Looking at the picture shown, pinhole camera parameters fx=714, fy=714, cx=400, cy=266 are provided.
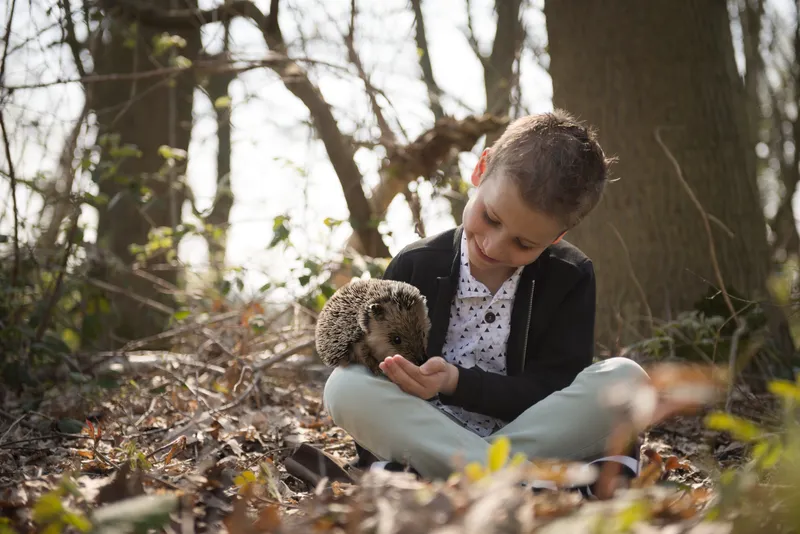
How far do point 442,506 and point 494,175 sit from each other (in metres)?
1.74

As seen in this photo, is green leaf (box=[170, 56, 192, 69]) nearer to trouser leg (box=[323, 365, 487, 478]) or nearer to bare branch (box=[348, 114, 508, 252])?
bare branch (box=[348, 114, 508, 252])

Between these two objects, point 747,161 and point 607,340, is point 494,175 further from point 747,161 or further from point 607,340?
point 747,161

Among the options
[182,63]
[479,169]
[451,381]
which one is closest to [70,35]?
[182,63]

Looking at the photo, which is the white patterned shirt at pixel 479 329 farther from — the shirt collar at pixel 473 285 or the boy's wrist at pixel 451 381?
the boy's wrist at pixel 451 381

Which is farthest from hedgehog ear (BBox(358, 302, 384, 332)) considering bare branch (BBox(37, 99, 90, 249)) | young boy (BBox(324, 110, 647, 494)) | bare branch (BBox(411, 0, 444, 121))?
bare branch (BBox(411, 0, 444, 121))

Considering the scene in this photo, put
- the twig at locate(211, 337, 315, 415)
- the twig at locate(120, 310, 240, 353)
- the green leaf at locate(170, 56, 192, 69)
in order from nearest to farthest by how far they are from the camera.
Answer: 1. the twig at locate(211, 337, 315, 415)
2. the twig at locate(120, 310, 240, 353)
3. the green leaf at locate(170, 56, 192, 69)

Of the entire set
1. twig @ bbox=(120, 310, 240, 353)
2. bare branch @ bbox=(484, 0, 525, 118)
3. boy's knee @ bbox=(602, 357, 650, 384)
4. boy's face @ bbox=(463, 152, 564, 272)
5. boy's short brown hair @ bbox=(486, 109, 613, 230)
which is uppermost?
bare branch @ bbox=(484, 0, 525, 118)

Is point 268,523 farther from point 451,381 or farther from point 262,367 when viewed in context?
point 262,367

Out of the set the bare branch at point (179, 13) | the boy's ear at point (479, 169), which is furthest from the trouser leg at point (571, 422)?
the bare branch at point (179, 13)

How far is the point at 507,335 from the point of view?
11.0 ft

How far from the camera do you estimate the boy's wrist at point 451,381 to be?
2939mm

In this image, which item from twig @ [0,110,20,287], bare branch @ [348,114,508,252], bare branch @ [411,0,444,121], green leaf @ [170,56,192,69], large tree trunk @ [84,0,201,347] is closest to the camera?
twig @ [0,110,20,287]

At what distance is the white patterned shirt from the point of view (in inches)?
132

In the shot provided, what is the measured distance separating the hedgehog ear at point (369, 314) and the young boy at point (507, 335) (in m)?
0.21
